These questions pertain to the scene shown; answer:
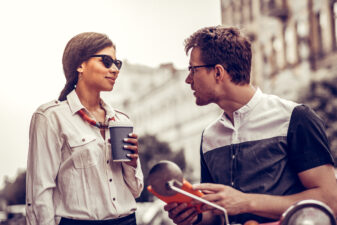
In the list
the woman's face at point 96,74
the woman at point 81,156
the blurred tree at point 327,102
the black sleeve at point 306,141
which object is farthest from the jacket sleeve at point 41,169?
the blurred tree at point 327,102

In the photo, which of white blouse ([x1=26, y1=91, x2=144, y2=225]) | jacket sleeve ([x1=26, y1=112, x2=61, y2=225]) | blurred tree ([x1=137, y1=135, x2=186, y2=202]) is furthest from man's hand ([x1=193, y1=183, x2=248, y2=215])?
blurred tree ([x1=137, y1=135, x2=186, y2=202])

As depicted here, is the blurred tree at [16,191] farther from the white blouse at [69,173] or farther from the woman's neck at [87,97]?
the white blouse at [69,173]

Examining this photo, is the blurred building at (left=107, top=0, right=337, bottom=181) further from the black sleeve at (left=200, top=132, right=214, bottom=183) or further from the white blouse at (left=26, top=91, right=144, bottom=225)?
the white blouse at (left=26, top=91, right=144, bottom=225)

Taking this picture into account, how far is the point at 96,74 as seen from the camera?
273 centimetres

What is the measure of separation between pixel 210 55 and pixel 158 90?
37155 millimetres

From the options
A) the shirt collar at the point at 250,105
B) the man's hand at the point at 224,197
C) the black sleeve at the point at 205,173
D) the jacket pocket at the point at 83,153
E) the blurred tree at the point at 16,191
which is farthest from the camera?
the blurred tree at the point at 16,191

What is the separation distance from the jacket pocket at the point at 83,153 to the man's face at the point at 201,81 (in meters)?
0.66

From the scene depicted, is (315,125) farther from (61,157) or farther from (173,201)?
(61,157)

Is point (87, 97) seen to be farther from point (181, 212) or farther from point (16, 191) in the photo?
point (16, 191)

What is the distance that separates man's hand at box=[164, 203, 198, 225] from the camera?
81.7 inches

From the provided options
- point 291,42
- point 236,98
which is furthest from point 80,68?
point 291,42

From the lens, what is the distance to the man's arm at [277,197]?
2.11 m

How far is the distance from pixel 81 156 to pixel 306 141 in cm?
114

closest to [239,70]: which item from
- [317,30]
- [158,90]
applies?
[317,30]
